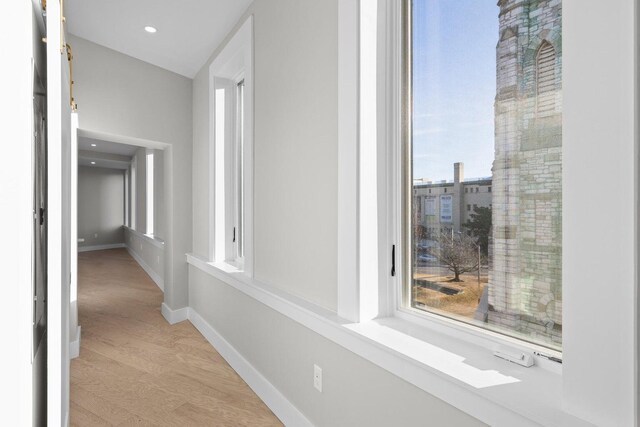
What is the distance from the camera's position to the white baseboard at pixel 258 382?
1867mm

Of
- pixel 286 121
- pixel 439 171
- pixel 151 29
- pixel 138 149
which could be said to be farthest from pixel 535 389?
pixel 138 149

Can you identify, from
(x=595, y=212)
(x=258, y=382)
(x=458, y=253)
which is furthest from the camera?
(x=258, y=382)

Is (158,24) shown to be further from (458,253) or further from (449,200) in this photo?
(458,253)

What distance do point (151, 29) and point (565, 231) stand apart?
326 centimetres

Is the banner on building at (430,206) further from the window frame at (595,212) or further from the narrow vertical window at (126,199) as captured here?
the narrow vertical window at (126,199)

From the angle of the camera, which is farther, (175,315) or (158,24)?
(175,315)

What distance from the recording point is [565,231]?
0.84 metres

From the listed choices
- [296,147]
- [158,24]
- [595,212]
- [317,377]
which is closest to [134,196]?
[158,24]

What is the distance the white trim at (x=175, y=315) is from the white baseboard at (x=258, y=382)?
1.65 ft

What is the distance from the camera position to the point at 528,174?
108 cm

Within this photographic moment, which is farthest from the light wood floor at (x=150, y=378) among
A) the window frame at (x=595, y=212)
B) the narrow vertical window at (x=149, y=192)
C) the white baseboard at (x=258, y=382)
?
the narrow vertical window at (x=149, y=192)

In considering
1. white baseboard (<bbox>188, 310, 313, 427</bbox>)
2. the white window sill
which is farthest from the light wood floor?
the white window sill

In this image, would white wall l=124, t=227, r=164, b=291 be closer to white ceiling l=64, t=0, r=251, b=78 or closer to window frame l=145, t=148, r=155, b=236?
window frame l=145, t=148, r=155, b=236

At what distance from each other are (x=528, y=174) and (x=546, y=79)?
295 millimetres
